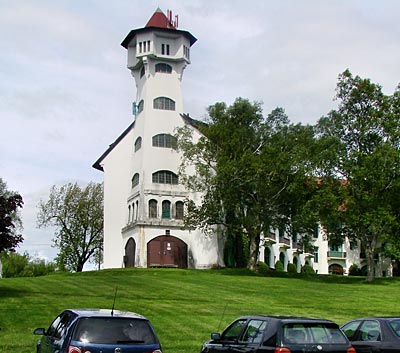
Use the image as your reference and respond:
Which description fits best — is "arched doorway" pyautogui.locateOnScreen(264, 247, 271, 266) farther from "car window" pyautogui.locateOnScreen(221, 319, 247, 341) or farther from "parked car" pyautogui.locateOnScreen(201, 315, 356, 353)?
"parked car" pyautogui.locateOnScreen(201, 315, 356, 353)

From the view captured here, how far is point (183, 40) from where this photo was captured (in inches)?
2424

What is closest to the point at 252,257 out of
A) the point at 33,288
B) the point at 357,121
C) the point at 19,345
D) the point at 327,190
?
the point at 327,190

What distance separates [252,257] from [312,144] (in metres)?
10.3

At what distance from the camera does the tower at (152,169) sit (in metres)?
57.5

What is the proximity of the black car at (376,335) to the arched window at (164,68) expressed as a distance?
4822 centimetres

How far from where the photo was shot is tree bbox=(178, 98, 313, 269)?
51375 mm

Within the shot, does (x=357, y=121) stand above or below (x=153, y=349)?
above

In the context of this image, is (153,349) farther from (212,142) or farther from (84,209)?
(84,209)

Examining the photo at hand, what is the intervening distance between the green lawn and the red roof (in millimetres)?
26006

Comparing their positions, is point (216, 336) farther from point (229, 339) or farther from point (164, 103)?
point (164, 103)

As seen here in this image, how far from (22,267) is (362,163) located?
40.5 metres

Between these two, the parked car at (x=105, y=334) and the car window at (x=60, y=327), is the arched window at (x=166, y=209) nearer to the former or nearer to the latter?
the car window at (x=60, y=327)

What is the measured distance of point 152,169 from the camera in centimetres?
5841

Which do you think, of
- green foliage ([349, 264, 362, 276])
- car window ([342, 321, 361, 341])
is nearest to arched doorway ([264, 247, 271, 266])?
green foliage ([349, 264, 362, 276])
